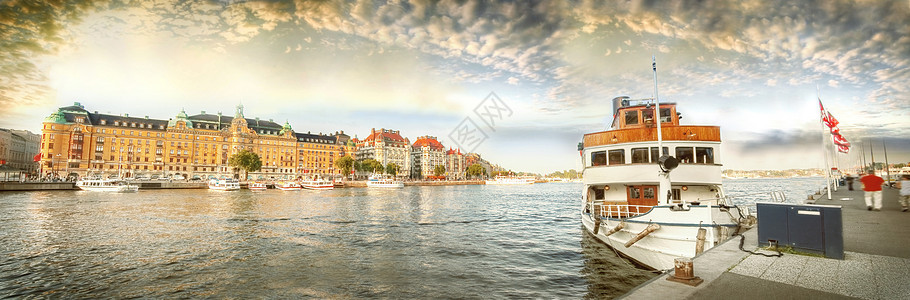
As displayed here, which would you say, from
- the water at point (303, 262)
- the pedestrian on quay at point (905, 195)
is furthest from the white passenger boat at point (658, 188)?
the pedestrian on quay at point (905, 195)

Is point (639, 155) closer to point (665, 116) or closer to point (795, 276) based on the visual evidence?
point (665, 116)

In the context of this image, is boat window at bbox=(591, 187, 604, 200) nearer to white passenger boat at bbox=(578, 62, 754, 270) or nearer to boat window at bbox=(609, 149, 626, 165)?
white passenger boat at bbox=(578, 62, 754, 270)

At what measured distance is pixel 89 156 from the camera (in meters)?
121

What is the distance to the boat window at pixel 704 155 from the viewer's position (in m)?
16.2

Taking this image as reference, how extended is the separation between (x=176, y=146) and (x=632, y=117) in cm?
16301

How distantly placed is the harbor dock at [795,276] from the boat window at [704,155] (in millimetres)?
5951

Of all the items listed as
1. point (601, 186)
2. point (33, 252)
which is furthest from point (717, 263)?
point (33, 252)

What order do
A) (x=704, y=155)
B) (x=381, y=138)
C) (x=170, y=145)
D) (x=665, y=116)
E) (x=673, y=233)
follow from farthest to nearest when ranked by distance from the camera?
(x=381, y=138)
(x=170, y=145)
(x=665, y=116)
(x=704, y=155)
(x=673, y=233)

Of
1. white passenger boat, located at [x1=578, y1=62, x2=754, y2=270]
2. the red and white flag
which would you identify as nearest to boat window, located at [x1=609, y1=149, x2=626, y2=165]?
white passenger boat, located at [x1=578, y1=62, x2=754, y2=270]

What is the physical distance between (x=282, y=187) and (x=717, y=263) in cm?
10717

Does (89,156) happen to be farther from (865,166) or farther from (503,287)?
(865,166)

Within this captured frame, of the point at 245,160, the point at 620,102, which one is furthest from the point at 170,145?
the point at 620,102

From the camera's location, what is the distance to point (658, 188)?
1700cm

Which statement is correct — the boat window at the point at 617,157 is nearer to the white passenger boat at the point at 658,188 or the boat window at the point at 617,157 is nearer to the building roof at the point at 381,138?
the white passenger boat at the point at 658,188
